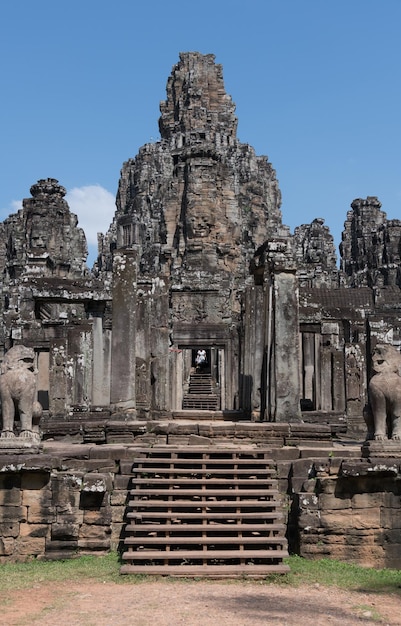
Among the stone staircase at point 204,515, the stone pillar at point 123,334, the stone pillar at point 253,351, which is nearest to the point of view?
the stone staircase at point 204,515

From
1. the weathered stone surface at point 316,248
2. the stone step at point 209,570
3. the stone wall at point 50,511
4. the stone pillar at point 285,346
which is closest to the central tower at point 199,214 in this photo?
the weathered stone surface at point 316,248

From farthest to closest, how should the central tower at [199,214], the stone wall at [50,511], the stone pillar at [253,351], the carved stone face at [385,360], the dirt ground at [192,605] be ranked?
the central tower at [199,214], the stone pillar at [253,351], the carved stone face at [385,360], the stone wall at [50,511], the dirt ground at [192,605]

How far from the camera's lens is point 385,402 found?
387 inches

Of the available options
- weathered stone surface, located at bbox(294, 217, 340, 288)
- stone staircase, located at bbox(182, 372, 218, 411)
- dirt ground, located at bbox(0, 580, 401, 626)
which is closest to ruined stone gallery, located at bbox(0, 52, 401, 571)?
stone staircase, located at bbox(182, 372, 218, 411)

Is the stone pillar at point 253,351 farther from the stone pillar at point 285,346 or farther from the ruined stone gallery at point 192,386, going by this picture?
the stone pillar at point 285,346

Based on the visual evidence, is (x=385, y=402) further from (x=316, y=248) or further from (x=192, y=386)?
(x=316, y=248)

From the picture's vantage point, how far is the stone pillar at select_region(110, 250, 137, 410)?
13.0 meters

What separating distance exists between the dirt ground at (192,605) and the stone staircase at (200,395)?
1889cm

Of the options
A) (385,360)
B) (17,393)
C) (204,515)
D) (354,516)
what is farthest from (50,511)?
(385,360)

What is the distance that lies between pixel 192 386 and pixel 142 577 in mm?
27987

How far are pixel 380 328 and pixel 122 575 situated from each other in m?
12.1

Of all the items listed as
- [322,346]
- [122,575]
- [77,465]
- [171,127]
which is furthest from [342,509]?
[171,127]

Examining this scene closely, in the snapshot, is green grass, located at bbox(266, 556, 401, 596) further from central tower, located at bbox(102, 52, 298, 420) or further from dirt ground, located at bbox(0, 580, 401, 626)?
central tower, located at bbox(102, 52, 298, 420)

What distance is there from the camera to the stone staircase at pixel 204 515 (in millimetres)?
8320
